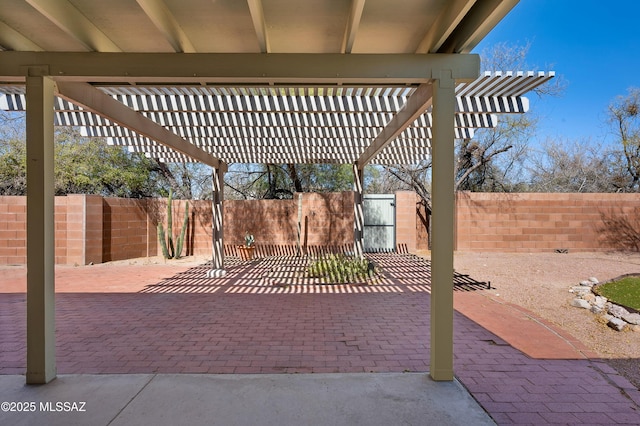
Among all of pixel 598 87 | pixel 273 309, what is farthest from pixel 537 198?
pixel 598 87

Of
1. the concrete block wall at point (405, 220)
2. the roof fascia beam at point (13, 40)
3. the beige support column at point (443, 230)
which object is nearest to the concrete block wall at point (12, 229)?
the roof fascia beam at point (13, 40)

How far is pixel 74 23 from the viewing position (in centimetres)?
293

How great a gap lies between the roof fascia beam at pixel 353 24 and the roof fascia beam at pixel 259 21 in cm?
68

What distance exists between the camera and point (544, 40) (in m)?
15.9

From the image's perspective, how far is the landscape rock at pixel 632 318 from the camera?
4680 millimetres

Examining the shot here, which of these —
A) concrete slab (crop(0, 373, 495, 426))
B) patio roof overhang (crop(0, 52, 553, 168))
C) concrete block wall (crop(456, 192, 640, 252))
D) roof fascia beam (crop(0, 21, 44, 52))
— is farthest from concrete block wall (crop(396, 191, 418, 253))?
roof fascia beam (crop(0, 21, 44, 52))

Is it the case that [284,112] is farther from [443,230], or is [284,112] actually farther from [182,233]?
[182,233]

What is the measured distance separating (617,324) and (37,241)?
633 cm

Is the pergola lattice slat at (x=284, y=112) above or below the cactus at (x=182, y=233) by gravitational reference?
above

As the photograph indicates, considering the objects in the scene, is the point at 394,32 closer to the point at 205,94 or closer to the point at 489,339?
the point at 205,94

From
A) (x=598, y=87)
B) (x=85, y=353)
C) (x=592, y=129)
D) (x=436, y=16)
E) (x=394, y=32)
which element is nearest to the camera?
(x=436, y=16)

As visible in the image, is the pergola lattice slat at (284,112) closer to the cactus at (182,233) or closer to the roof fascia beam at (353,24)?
the roof fascia beam at (353,24)

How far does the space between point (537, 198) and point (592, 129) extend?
10.7 m

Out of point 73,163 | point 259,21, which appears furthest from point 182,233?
point 259,21
